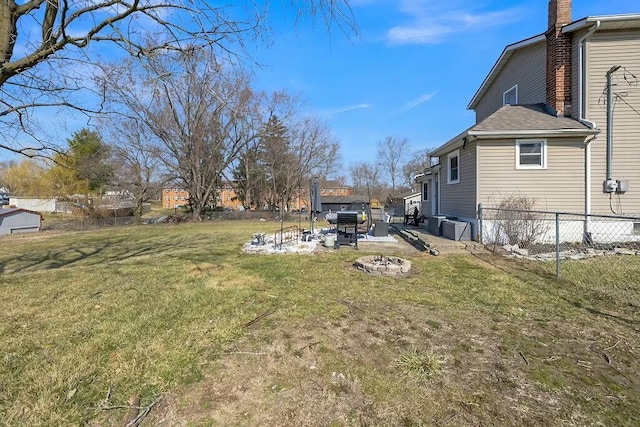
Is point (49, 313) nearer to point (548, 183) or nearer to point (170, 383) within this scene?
point (170, 383)

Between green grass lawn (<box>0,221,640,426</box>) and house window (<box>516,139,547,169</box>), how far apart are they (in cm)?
482

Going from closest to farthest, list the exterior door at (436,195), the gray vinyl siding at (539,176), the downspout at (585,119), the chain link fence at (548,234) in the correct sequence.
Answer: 1. the chain link fence at (548,234)
2. the downspout at (585,119)
3. the gray vinyl siding at (539,176)
4. the exterior door at (436,195)

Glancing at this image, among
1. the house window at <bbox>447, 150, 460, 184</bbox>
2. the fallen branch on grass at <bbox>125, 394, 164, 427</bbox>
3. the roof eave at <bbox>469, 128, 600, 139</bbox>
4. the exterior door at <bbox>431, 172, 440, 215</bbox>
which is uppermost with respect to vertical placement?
the roof eave at <bbox>469, 128, 600, 139</bbox>

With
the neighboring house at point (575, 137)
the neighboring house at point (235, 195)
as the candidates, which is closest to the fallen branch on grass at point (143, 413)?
the neighboring house at point (575, 137)

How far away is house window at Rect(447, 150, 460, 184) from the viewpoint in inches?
438

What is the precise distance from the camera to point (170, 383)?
240cm

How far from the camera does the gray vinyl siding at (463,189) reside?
9898 millimetres

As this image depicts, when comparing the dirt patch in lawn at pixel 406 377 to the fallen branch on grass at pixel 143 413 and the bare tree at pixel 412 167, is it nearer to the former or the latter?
the fallen branch on grass at pixel 143 413

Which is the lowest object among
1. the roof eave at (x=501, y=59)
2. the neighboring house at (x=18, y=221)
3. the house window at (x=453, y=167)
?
the neighboring house at (x=18, y=221)

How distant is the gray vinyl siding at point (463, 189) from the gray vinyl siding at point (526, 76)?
350 centimetres

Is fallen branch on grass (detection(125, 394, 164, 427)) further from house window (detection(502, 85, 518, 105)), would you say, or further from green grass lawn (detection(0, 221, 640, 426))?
house window (detection(502, 85, 518, 105))

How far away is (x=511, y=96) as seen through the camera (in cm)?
1291

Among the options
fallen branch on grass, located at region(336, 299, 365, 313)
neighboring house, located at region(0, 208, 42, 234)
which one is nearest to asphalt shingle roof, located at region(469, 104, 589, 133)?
fallen branch on grass, located at region(336, 299, 365, 313)

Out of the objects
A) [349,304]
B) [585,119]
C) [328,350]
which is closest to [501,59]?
[585,119]
